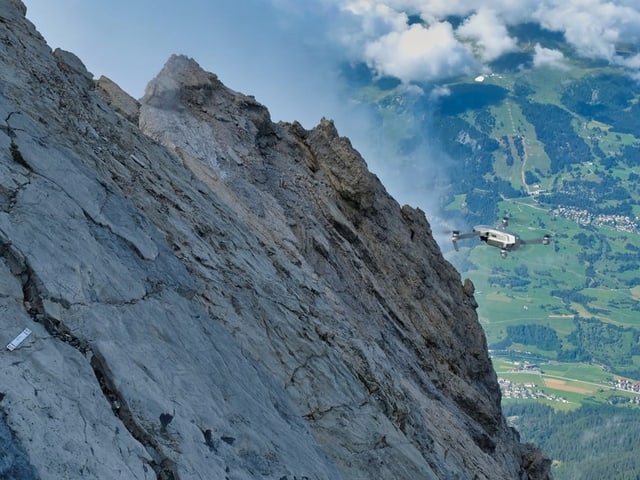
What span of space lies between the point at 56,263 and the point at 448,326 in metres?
31.9

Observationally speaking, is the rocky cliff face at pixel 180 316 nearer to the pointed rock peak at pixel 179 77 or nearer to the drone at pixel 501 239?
the pointed rock peak at pixel 179 77

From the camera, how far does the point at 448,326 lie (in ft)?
143

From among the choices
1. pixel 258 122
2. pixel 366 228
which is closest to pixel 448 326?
pixel 366 228

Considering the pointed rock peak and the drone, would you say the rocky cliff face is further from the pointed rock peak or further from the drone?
the drone

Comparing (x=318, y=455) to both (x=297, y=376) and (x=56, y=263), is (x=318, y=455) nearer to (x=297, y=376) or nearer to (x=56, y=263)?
(x=297, y=376)

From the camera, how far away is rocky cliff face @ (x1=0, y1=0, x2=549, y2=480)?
12.9 m

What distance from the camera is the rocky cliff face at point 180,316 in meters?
12.9

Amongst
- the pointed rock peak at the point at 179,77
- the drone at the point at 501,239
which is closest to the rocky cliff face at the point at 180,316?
the pointed rock peak at the point at 179,77

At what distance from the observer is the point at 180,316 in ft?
55.5

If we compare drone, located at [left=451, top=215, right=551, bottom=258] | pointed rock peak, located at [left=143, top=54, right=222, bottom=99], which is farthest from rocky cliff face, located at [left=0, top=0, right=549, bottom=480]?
drone, located at [left=451, top=215, right=551, bottom=258]

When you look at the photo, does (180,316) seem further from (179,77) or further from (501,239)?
(501,239)

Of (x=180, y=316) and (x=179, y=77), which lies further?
(x=179, y=77)

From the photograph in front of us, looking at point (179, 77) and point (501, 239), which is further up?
point (501, 239)

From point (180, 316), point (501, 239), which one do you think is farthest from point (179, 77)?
point (501, 239)
